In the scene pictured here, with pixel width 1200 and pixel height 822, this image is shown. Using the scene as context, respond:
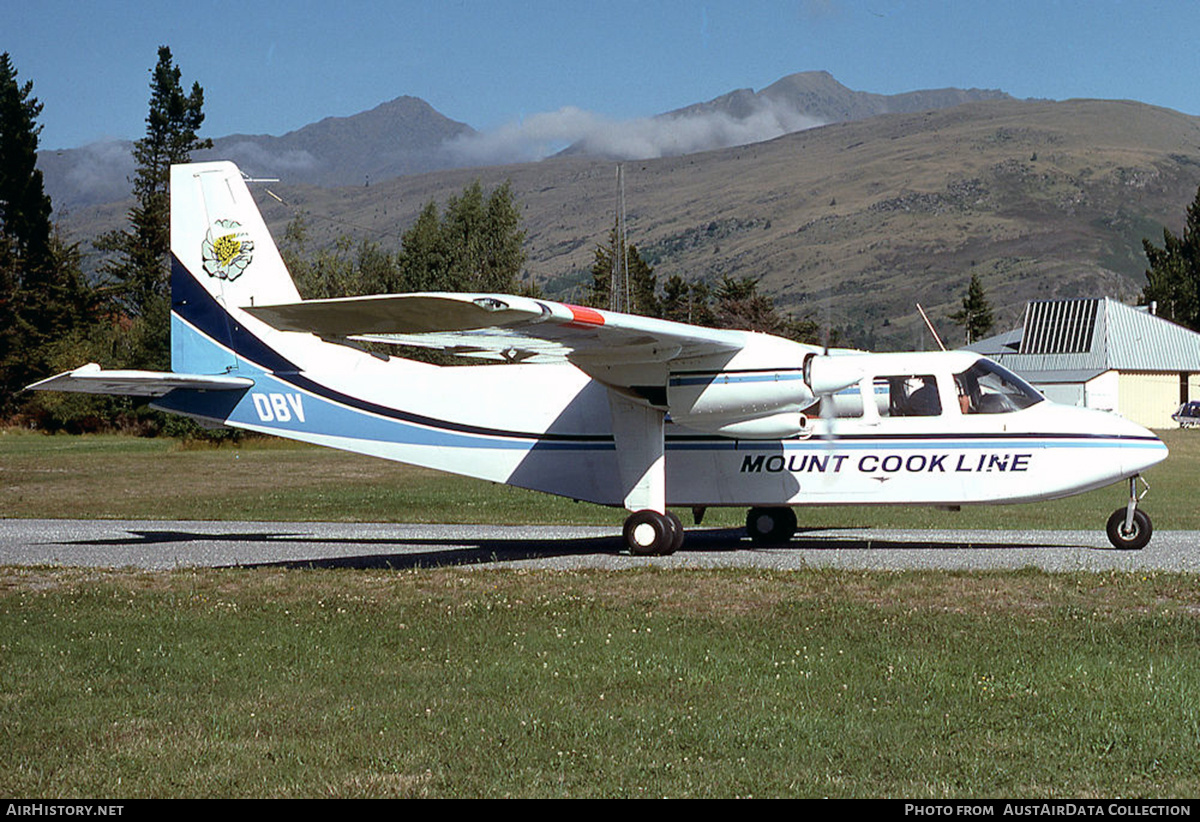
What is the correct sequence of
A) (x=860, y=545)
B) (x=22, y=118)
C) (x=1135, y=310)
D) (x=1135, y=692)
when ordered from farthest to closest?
(x=1135, y=310), (x=22, y=118), (x=860, y=545), (x=1135, y=692)

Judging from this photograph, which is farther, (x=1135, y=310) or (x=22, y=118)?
(x=1135, y=310)

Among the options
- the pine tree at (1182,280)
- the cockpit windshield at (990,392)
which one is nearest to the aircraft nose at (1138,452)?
the cockpit windshield at (990,392)

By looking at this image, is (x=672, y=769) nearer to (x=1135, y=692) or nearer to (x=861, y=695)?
(x=861, y=695)

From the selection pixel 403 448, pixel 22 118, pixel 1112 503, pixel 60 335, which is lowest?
pixel 1112 503

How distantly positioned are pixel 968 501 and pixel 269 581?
8.99 metres

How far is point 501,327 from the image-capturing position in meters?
13.3

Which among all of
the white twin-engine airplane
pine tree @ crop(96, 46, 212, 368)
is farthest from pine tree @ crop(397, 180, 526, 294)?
the white twin-engine airplane

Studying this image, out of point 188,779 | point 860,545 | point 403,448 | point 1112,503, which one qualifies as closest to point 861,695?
point 188,779

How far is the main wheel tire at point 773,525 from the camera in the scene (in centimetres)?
1838

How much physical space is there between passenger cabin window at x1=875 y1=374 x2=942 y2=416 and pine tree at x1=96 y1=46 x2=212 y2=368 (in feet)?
182

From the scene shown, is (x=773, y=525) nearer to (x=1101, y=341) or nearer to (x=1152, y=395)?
(x=1152, y=395)

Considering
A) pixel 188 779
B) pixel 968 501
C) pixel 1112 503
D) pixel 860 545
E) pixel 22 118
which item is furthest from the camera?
pixel 22 118

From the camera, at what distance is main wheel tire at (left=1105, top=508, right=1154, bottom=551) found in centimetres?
1639
